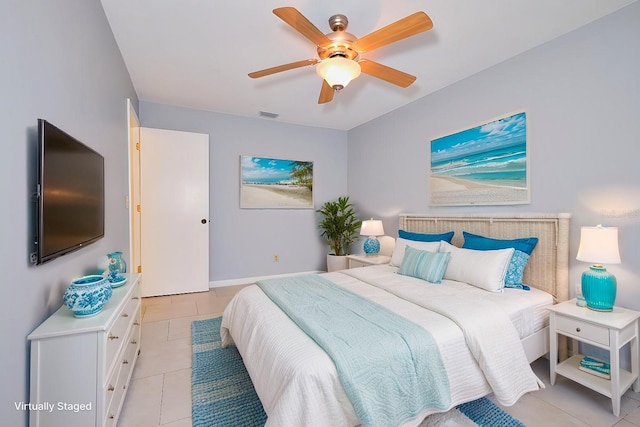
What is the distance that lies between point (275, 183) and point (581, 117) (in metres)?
3.64

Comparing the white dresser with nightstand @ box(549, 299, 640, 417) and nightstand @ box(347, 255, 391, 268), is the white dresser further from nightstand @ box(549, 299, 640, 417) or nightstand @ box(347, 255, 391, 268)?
nightstand @ box(347, 255, 391, 268)

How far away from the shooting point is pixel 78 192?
1.55m

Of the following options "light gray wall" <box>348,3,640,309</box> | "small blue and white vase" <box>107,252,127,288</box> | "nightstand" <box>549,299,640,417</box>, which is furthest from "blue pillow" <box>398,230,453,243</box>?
"small blue and white vase" <box>107,252,127,288</box>

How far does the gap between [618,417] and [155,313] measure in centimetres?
390

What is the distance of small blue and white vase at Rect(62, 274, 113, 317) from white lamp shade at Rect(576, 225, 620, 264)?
280 cm

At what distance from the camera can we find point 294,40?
2.38m

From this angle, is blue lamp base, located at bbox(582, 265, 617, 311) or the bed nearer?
the bed

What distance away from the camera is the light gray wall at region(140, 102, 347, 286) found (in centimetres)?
421

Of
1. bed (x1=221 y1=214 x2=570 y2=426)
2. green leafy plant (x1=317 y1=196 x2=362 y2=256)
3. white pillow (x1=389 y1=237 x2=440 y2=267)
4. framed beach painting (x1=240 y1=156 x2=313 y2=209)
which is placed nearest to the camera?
bed (x1=221 y1=214 x2=570 y2=426)

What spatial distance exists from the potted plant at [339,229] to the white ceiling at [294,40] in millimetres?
1756

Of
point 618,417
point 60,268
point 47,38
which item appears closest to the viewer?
point 47,38

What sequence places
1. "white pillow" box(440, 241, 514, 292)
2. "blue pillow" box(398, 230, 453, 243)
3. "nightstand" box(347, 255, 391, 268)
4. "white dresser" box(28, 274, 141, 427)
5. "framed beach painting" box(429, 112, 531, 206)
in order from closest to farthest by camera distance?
"white dresser" box(28, 274, 141, 427) → "white pillow" box(440, 241, 514, 292) → "framed beach painting" box(429, 112, 531, 206) → "blue pillow" box(398, 230, 453, 243) → "nightstand" box(347, 255, 391, 268)

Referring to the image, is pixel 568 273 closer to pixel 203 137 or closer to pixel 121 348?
pixel 121 348

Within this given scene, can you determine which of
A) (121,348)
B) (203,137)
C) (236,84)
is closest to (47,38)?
(121,348)
